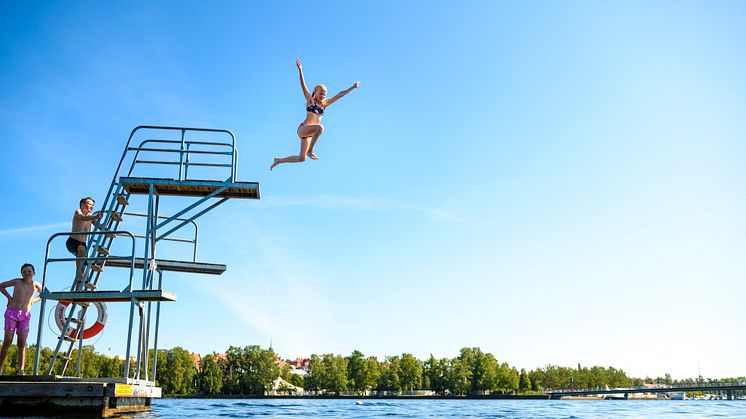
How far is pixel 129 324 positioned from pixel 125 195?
391 cm

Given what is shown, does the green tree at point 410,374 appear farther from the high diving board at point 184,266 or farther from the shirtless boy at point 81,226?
the shirtless boy at point 81,226

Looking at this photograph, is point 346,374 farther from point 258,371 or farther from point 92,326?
point 92,326

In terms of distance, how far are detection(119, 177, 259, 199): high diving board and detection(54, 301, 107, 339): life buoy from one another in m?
2.96

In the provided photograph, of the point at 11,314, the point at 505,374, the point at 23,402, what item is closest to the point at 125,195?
the point at 11,314

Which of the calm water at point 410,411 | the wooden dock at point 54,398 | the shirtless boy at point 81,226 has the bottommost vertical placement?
the calm water at point 410,411

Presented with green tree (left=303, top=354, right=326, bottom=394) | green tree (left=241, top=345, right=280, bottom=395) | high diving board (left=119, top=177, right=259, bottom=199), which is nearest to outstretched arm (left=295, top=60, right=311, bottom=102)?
high diving board (left=119, top=177, right=259, bottom=199)

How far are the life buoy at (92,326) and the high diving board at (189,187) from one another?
2962 millimetres

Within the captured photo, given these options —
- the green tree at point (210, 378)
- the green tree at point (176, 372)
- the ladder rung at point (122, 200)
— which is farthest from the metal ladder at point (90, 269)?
the green tree at point (210, 378)

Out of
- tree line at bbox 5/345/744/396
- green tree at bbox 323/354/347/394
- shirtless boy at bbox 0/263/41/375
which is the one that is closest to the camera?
shirtless boy at bbox 0/263/41/375

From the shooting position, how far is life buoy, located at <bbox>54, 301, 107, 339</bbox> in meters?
14.2

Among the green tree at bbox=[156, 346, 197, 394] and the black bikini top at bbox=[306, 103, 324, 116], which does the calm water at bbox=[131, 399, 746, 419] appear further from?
the green tree at bbox=[156, 346, 197, 394]

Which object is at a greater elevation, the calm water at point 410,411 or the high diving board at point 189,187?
the high diving board at point 189,187

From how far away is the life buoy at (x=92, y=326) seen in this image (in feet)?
46.6

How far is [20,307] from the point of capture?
12.8 m
